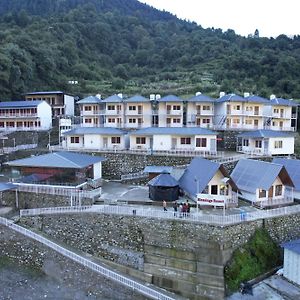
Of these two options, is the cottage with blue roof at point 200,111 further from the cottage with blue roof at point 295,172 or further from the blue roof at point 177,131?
the cottage with blue roof at point 295,172

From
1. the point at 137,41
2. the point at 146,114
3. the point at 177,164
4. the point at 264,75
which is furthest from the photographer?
the point at 137,41

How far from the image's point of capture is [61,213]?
23.2 m

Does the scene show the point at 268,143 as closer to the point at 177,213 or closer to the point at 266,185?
the point at 266,185

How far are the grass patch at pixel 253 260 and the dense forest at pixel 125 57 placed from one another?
41.4 metres

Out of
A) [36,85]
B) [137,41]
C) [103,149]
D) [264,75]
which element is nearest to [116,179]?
[103,149]

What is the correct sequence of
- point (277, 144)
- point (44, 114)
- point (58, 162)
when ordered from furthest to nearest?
1. point (44, 114)
2. point (277, 144)
3. point (58, 162)

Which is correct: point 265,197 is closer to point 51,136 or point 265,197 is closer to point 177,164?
point 177,164

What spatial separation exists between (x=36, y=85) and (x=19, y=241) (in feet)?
135

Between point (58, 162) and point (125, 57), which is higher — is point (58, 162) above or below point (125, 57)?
below

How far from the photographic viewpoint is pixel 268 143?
33.7m

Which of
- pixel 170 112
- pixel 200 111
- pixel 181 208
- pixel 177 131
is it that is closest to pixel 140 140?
pixel 177 131

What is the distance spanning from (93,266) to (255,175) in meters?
12.3

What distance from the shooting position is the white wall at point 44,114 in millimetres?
44156

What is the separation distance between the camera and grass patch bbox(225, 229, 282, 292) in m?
18.9
